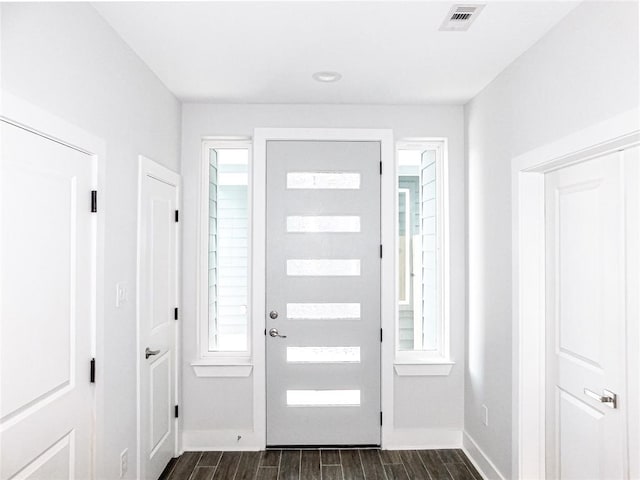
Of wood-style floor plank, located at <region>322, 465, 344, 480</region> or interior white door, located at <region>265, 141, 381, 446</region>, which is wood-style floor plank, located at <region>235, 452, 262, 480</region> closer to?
interior white door, located at <region>265, 141, 381, 446</region>

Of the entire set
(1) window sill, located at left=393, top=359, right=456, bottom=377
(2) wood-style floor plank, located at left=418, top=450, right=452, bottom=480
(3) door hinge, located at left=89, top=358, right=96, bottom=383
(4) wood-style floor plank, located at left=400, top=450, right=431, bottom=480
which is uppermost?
(3) door hinge, located at left=89, top=358, right=96, bottom=383

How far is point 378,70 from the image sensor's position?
8.96 ft

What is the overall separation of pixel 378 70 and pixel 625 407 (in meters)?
2.06

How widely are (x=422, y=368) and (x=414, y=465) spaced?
25.3 inches

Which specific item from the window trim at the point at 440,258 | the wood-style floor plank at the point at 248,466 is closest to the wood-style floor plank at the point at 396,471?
the window trim at the point at 440,258

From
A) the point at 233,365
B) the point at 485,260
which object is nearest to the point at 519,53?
the point at 485,260

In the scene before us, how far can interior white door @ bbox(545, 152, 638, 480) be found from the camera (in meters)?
1.92

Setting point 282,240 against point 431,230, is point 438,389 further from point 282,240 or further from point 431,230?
point 282,240

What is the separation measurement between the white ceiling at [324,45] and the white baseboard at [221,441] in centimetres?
237

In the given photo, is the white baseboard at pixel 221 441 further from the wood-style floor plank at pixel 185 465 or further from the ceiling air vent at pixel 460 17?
the ceiling air vent at pixel 460 17

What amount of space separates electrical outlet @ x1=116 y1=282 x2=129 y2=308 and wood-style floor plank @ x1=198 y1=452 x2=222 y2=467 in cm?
142

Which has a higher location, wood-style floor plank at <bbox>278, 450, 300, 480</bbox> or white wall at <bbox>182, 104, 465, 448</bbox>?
white wall at <bbox>182, 104, 465, 448</bbox>

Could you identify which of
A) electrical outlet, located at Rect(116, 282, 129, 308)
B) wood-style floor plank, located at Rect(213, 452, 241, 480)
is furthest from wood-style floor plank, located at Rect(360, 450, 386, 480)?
electrical outlet, located at Rect(116, 282, 129, 308)

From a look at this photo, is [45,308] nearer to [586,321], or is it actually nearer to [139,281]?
[139,281]
